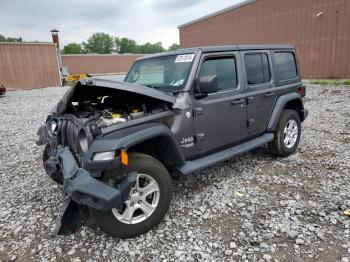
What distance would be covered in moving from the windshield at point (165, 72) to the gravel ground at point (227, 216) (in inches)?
57.8

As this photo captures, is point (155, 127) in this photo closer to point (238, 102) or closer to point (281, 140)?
point (238, 102)

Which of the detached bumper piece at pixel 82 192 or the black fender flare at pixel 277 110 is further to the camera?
the black fender flare at pixel 277 110

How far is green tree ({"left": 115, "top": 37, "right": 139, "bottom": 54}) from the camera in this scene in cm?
10581

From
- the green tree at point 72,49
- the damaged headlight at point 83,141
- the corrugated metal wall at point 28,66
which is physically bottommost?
the damaged headlight at point 83,141

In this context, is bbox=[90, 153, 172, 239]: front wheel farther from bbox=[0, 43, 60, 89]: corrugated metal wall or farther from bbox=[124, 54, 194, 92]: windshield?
bbox=[0, 43, 60, 89]: corrugated metal wall

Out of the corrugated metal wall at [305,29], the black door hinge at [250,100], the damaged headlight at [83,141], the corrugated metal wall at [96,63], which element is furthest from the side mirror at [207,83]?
the corrugated metal wall at [96,63]

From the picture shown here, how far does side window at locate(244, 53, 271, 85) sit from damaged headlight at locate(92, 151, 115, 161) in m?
2.51

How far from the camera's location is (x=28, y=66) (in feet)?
70.6

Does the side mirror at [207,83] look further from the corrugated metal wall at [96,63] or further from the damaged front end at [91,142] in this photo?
the corrugated metal wall at [96,63]

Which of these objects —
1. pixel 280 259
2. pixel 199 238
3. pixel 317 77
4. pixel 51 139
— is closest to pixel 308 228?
pixel 280 259

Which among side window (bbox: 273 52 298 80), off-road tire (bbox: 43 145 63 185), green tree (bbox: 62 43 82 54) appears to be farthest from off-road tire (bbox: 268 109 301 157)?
green tree (bbox: 62 43 82 54)

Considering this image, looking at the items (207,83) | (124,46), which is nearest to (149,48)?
(124,46)

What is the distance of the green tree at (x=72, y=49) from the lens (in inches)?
3506

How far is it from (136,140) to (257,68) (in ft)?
8.54
